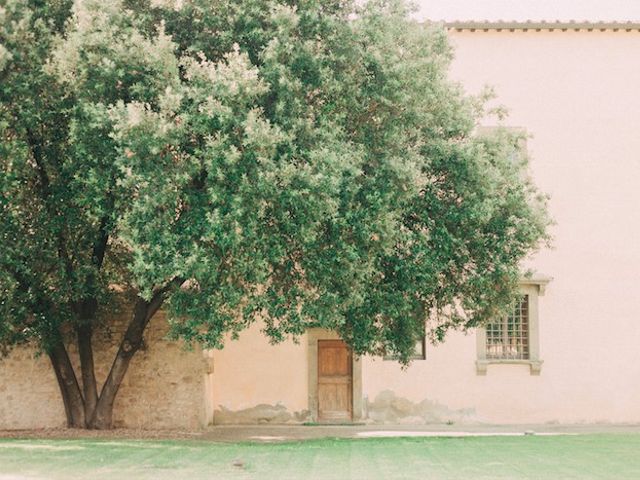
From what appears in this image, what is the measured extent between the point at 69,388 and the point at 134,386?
5.31 feet

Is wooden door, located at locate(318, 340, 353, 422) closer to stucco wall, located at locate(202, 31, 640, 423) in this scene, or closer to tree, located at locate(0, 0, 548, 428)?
stucco wall, located at locate(202, 31, 640, 423)

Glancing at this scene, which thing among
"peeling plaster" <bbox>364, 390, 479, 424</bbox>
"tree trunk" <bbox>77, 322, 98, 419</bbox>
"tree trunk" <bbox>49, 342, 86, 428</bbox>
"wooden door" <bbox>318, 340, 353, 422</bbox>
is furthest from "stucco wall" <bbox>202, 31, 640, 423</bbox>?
"tree trunk" <bbox>49, 342, 86, 428</bbox>

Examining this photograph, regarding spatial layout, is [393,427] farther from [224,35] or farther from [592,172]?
[224,35]

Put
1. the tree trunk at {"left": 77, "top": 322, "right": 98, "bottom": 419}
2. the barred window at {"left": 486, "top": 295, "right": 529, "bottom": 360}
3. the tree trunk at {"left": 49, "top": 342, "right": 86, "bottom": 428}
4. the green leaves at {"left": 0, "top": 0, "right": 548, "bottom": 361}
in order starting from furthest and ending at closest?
the barred window at {"left": 486, "top": 295, "right": 529, "bottom": 360}
the tree trunk at {"left": 49, "top": 342, "right": 86, "bottom": 428}
the tree trunk at {"left": 77, "top": 322, "right": 98, "bottom": 419}
the green leaves at {"left": 0, "top": 0, "right": 548, "bottom": 361}

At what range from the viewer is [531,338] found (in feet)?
69.3

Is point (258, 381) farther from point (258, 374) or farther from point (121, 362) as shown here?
point (121, 362)

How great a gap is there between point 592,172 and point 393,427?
896cm

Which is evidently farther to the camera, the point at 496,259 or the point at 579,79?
the point at 579,79

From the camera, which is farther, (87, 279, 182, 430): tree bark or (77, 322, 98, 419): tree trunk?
(77, 322, 98, 419): tree trunk

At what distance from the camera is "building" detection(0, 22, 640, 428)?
20.7 meters

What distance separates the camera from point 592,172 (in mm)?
21547

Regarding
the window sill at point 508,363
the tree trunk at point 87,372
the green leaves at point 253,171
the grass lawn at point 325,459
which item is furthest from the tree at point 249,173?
the window sill at point 508,363

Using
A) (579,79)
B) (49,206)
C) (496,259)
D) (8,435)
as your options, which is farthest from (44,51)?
(579,79)

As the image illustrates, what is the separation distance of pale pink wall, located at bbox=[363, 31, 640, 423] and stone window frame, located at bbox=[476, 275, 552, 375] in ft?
0.60
